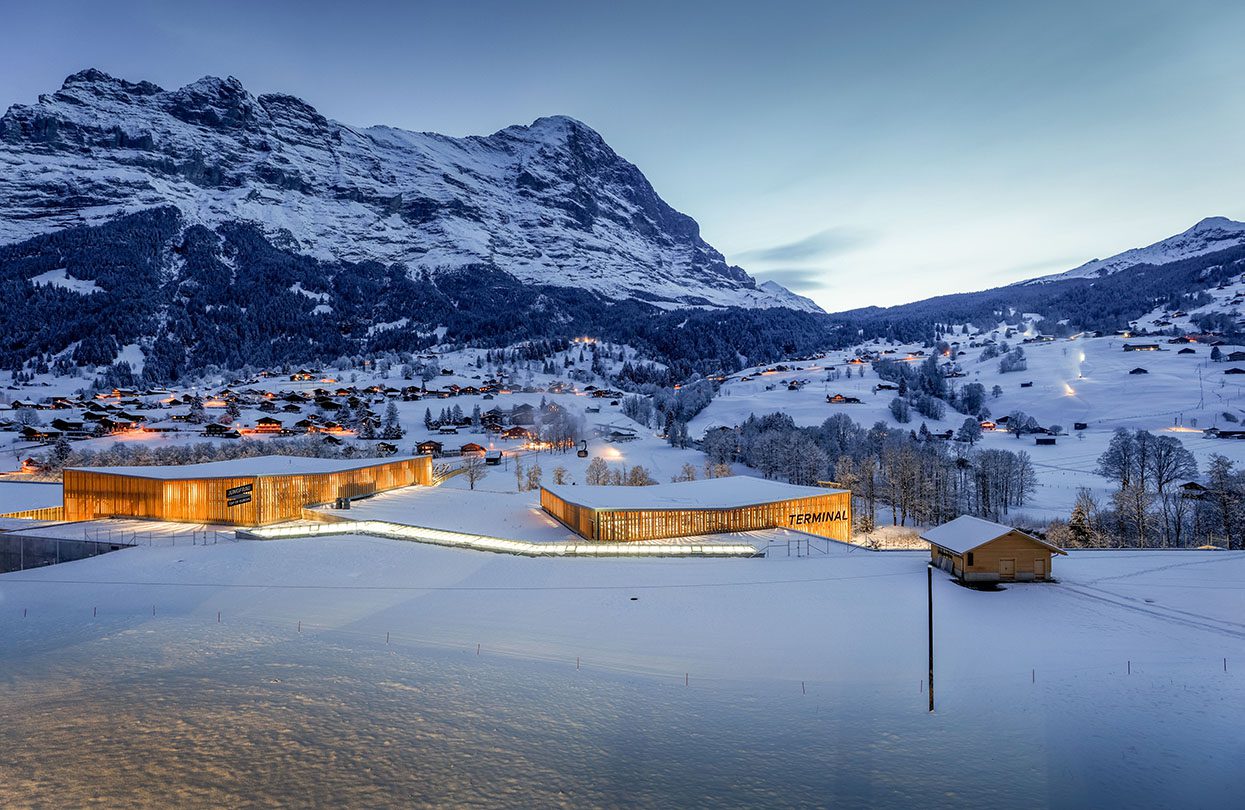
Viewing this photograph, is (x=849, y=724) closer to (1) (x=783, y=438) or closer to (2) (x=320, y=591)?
(2) (x=320, y=591)

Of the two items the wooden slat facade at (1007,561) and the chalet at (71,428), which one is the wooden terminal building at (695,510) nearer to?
the wooden slat facade at (1007,561)

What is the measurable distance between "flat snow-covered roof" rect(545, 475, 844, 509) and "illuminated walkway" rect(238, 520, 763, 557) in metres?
3.53

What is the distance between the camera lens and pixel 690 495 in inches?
1574

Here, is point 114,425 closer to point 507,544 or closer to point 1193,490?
point 507,544

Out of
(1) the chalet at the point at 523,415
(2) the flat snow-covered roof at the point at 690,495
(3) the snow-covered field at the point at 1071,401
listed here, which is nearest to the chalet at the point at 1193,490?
(3) the snow-covered field at the point at 1071,401

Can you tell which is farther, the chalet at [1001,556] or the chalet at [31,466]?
the chalet at [31,466]

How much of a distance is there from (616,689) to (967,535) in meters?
19.7

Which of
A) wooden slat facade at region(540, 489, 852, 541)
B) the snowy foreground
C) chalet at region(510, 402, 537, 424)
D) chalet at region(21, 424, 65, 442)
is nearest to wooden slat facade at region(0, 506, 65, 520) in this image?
the snowy foreground

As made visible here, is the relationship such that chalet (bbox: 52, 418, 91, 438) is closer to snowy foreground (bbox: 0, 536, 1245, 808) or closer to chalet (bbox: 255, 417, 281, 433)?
chalet (bbox: 255, 417, 281, 433)

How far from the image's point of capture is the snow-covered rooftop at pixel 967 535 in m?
26.3

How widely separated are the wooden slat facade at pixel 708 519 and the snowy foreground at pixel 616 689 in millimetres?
7981

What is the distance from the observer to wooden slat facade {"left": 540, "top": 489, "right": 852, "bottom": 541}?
35.5m

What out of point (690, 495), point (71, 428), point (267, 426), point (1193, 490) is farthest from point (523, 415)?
point (1193, 490)

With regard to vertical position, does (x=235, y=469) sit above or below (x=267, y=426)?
below
